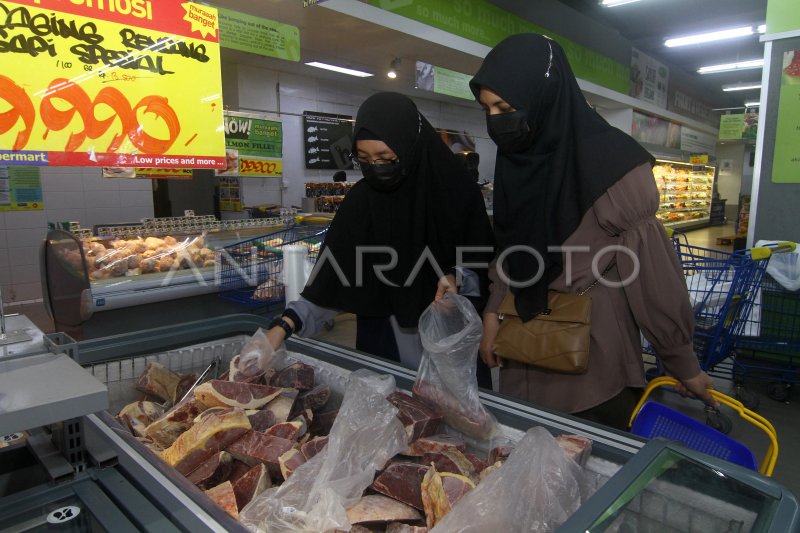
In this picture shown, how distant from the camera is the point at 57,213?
5.59 m

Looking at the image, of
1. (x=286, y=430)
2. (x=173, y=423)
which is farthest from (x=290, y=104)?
(x=286, y=430)

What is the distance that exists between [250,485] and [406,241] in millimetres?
1042

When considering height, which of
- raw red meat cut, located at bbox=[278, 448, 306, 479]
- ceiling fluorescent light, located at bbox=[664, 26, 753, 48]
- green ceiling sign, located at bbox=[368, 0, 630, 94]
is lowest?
raw red meat cut, located at bbox=[278, 448, 306, 479]

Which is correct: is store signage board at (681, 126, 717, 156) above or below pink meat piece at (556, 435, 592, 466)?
above

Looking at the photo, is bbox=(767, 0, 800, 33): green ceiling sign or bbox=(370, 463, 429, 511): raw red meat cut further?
bbox=(767, 0, 800, 33): green ceiling sign

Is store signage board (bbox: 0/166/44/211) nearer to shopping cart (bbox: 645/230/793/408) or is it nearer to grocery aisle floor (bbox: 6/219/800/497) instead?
grocery aisle floor (bbox: 6/219/800/497)

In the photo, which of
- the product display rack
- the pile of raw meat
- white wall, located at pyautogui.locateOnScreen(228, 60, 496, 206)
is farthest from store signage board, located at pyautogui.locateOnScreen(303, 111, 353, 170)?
Result: the product display rack

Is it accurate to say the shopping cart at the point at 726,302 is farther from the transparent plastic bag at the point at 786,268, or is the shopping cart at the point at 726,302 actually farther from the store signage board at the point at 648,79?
the store signage board at the point at 648,79

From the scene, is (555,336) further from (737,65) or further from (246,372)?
(737,65)

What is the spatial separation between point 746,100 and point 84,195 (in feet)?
63.0

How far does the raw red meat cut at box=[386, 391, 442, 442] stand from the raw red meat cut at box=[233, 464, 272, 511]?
1.04 feet

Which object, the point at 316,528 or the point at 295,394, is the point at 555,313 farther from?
the point at 316,528

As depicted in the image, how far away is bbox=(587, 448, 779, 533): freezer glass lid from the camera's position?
78cm

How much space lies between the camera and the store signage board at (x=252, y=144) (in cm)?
495
